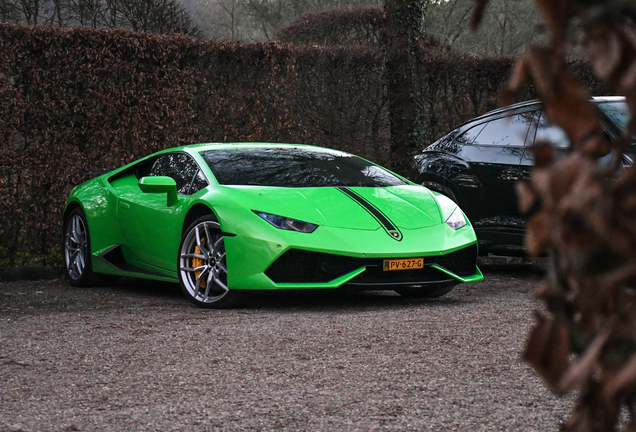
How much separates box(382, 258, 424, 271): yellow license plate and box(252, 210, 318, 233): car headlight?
1.93 feet

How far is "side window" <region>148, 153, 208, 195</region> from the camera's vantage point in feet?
22.2

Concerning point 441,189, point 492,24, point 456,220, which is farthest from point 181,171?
point 492,24

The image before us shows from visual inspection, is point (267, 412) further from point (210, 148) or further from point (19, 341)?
point (210, 148)

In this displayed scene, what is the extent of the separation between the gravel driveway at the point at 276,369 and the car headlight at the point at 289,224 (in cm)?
59

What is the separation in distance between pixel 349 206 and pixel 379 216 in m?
0.24

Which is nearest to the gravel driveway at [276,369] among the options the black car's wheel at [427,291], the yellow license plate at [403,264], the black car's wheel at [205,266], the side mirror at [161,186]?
the black car's wheel at [205,266]

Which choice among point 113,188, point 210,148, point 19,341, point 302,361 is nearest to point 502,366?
point 302,361

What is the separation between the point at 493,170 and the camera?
791 cm

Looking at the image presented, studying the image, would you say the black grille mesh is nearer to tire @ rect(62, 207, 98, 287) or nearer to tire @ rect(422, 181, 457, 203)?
tire @ rect(422, 181, 457, 203)

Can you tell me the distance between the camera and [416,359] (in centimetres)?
417

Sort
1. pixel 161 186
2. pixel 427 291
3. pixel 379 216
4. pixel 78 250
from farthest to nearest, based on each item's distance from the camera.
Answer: pixel 78 250 → pixel 427 291 → pixel 161 186 → pixel 379 216

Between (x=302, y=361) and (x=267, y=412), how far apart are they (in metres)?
0.90

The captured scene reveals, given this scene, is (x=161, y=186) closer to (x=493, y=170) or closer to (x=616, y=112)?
(x=493, y=170)

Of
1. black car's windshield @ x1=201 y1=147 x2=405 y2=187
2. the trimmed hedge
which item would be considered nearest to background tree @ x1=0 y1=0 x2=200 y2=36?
the trimmed hedge
